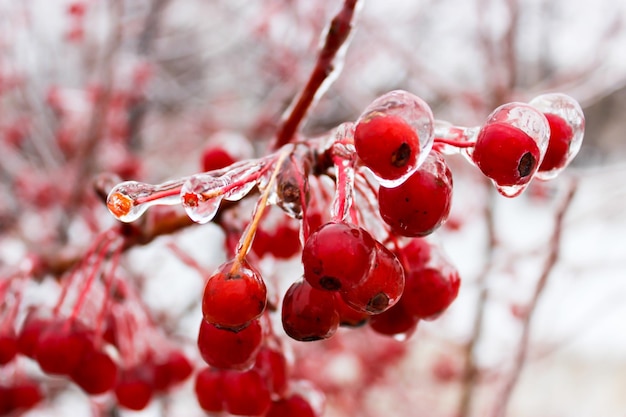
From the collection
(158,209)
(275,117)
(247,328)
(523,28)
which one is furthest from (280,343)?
(523,28)

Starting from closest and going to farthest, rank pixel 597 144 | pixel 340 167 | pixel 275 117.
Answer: pixel 340 167 < pixel 275 117 < pixel 597 144

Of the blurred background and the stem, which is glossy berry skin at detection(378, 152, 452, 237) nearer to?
the stem

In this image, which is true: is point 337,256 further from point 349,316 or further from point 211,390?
point 211,390

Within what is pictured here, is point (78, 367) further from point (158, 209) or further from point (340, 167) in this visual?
point (340, 167)

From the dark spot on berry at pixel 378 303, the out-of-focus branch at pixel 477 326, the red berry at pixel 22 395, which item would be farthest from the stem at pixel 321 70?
the out-of-focus branch at pixel 477 326

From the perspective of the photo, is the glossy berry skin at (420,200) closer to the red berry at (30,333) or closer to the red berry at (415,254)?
the red berry at (415,254)

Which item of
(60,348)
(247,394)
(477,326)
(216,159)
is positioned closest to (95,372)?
(60,348)

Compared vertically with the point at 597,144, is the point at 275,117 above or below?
above
